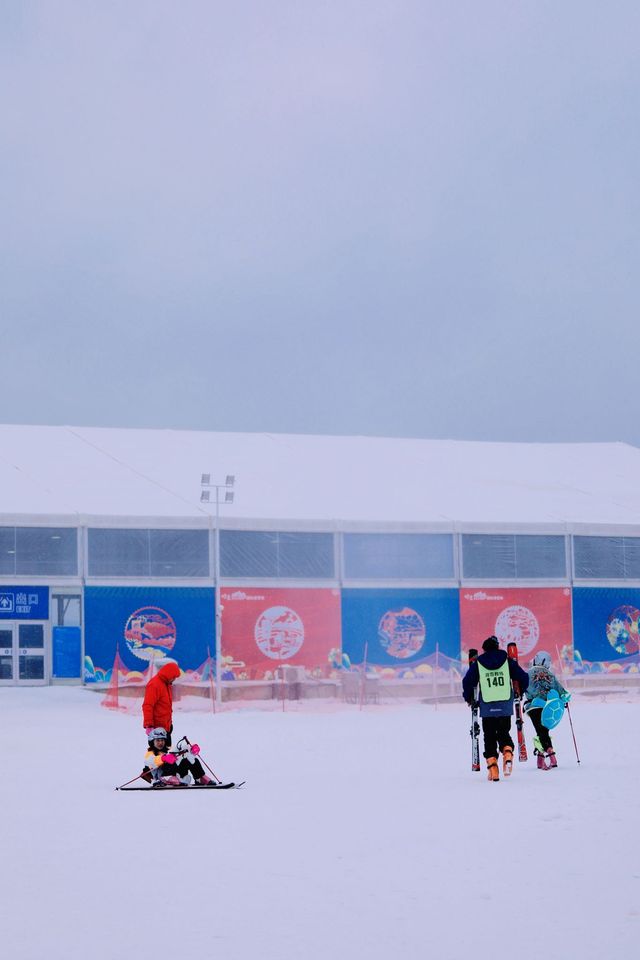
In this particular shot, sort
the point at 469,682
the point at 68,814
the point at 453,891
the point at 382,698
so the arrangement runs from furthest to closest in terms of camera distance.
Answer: the point at 382,698 < the point at 469,682 < the point at 68,814 < the point at 453,891

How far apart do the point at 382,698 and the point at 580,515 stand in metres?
9.63

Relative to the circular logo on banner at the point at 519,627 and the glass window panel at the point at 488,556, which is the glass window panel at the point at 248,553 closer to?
the glass window panel at the point at 488,556

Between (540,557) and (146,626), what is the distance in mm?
11268

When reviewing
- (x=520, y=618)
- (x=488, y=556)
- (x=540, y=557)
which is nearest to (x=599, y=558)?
(x=540, y=557)

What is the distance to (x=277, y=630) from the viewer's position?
120 ft

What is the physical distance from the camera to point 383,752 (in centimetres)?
1888

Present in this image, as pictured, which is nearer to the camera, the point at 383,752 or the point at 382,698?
the point at 383,752

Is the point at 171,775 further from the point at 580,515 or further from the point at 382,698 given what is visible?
the point at 580,515

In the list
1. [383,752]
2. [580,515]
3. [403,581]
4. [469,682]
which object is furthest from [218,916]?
[580,515]

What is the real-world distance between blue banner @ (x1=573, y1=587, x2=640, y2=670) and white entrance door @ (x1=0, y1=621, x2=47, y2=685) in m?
14.7

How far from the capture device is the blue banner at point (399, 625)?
122ft

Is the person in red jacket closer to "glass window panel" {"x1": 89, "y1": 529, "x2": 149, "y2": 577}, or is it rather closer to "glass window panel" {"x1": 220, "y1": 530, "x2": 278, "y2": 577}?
"glass window panel" {"x1": 89, "y1": 529, "x2": 149, "y2": 577}

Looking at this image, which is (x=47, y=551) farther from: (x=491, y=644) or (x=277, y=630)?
(x=491, y=644)

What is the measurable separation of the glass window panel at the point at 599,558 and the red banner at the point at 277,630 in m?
7.34
